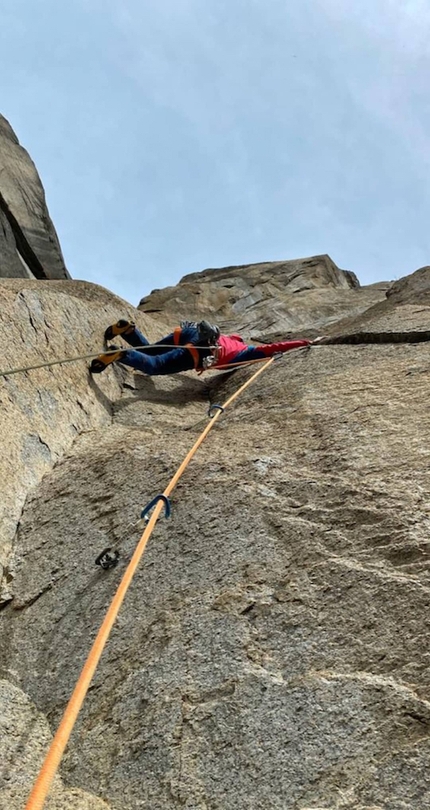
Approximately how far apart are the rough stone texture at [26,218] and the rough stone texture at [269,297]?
1.81 meters

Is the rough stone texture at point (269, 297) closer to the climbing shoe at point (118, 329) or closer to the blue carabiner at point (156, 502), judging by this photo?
the climbing shoe at point (118, 329)

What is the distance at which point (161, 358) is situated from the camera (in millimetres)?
6492

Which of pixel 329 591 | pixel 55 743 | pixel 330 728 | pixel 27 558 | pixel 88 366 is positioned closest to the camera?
pixel 55 743

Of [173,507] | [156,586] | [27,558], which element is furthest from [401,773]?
[27,558]

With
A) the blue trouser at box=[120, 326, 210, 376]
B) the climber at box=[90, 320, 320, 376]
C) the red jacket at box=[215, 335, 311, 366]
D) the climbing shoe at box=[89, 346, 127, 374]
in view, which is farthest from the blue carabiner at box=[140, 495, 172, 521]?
the red jacket at box=[215, 335, 311, 366]

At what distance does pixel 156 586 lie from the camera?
3.13 m

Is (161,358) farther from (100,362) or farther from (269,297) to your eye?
(269,297)

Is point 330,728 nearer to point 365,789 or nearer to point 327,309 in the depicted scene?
point 365,789

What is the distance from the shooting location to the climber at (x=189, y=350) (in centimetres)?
627

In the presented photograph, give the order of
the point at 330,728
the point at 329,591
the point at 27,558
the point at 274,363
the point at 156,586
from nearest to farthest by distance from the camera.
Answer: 1. the point at 330,728
2. the point at 329,591
3. the point at 156,586
4. the point at 27,558
5. the point at 274,363

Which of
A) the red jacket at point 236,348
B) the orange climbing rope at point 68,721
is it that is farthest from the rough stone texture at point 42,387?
the orange climbing rope at point 68,721

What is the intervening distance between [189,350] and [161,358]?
272mm

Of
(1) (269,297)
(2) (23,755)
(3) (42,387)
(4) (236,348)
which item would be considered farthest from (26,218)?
(2) (23,755)

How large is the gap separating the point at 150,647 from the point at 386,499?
4.11 ft
